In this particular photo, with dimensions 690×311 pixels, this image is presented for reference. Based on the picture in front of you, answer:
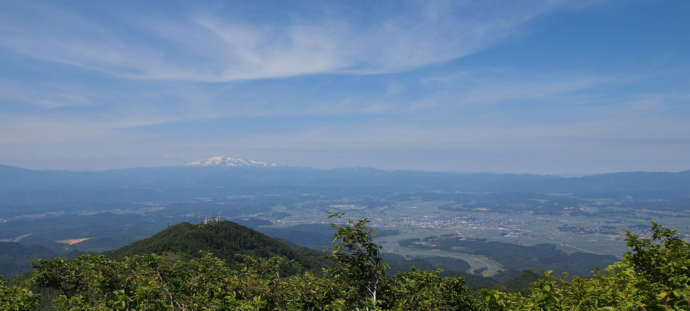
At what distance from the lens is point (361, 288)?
10.7 meters

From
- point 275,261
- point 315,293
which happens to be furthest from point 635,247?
point 275,261

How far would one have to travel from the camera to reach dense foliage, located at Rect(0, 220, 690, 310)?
8.43 m

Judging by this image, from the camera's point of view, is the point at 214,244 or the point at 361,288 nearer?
the point at 361,288

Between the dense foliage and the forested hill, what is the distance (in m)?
67.7

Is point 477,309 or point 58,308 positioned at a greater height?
point 58,308

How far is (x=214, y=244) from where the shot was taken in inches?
3637

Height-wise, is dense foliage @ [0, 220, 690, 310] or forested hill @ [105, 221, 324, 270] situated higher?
dense foliage @ [0, 220, 690, 310]

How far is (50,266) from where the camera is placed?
813 inches

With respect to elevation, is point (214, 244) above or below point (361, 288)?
below

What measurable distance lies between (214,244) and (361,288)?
91.6 m

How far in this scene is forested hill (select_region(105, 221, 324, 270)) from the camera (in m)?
81.8

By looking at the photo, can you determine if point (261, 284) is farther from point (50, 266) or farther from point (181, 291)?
point (50, 266)

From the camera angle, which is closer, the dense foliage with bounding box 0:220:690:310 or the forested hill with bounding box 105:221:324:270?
the dense foliage with bounding box 0:220:690:310

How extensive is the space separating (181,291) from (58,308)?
15.0 ft
